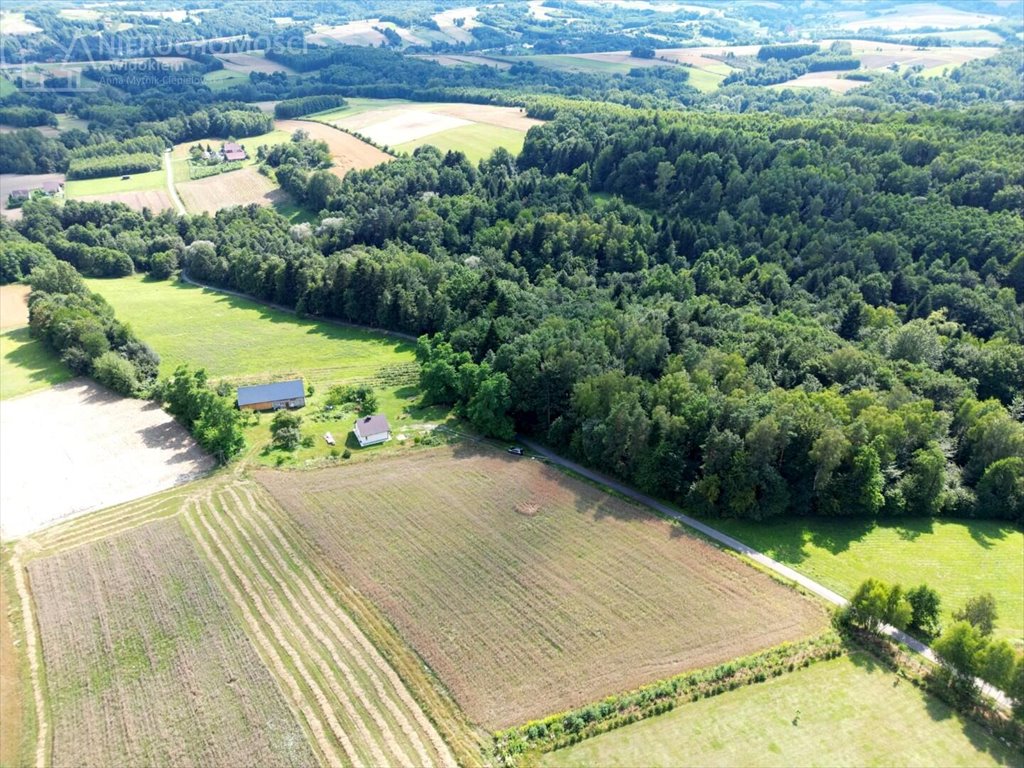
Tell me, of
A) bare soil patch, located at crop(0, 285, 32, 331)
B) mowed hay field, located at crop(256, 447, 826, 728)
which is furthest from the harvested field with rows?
bare soil patch, located at crop(0, 285, 32, 331)

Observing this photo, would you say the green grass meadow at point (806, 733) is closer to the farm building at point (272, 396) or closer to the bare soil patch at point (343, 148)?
the farm building at point (272, 396)

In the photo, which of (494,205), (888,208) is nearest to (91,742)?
(494,205)

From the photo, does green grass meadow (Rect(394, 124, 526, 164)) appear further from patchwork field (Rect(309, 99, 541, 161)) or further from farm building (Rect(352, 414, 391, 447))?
farm building (Rect(352, 414, 391, 447))

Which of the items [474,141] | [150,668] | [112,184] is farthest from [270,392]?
[112,184]

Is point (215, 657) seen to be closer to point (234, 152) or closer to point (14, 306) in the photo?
point (14, 306)

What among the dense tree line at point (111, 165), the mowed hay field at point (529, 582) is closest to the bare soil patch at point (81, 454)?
the mowed hay field at point (529, 582)

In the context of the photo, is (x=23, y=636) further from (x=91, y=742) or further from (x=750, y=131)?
(x=750, y=131)
